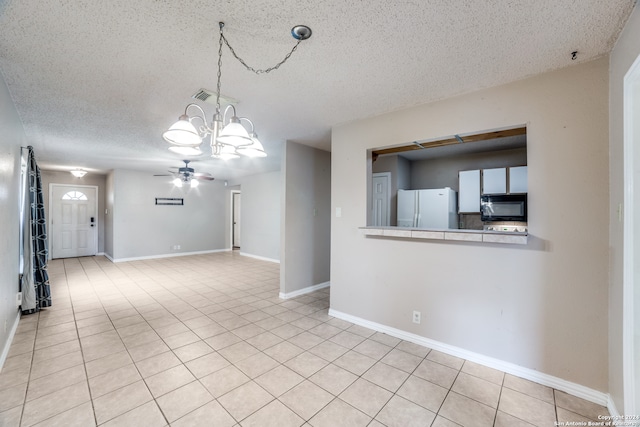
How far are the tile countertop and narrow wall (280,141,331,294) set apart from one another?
147 cm

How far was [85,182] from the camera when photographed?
26.0 feet

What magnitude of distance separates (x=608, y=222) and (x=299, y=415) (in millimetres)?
2475

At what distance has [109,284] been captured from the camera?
493 cm

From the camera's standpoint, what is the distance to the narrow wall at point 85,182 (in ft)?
23.9

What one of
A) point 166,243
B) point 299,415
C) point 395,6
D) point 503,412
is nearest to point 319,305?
point 299,415

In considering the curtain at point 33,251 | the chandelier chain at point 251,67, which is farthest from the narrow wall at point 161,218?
the chandelier chain at point 251,67

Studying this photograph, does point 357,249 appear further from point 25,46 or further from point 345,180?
point 25,46

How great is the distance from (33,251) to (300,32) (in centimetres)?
443

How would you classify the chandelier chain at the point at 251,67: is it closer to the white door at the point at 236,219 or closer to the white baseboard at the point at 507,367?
the white baseboard at the point at 507,367

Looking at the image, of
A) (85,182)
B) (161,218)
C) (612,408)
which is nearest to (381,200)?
(612,408)

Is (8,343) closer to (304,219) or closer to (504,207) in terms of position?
(304,219)

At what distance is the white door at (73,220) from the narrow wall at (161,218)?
1.76 meters

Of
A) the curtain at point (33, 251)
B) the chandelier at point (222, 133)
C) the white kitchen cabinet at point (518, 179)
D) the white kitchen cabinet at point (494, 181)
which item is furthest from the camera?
the white kitchen cabinet at point (494, 181)

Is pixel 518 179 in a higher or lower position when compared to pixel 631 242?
higher
